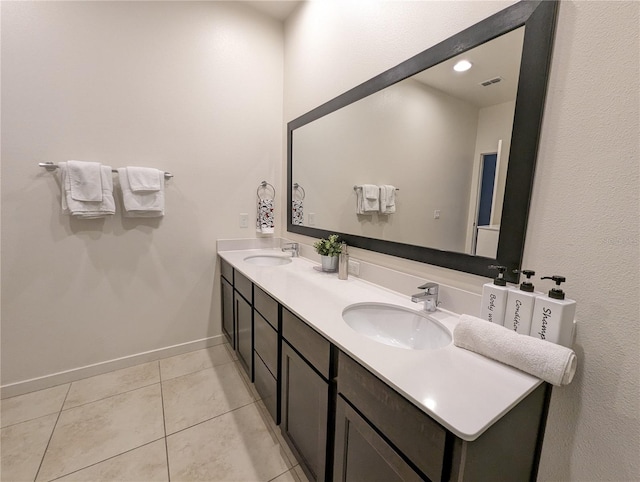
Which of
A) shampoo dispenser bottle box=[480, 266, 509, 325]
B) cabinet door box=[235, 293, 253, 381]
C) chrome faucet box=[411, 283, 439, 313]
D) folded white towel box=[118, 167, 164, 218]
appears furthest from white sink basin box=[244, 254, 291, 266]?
shampoo dispenser bottle box=[480, 266, 509, 325]

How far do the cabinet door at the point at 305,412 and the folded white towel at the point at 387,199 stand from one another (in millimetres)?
855

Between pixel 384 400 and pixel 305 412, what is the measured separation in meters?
0.55

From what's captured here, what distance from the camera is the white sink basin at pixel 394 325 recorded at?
3.67 ft

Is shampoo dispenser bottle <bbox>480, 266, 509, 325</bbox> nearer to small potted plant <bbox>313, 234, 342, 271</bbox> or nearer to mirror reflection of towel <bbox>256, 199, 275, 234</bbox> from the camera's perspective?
small potted plant <bbox>313, 234, 342, 271</bbox>

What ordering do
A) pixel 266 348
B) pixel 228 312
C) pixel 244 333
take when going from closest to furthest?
pixel 266 348
pixel 244 333
pixel 228 312

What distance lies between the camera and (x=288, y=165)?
239 cm

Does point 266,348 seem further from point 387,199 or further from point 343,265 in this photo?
point 387,199

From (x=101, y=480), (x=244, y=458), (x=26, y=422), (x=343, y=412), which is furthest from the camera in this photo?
(x=26, y=422)

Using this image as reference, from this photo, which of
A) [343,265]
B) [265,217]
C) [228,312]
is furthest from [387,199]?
[228,312]

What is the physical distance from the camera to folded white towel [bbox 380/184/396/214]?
57.6 inches

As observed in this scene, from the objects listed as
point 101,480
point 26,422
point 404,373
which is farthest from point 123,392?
point 404,373

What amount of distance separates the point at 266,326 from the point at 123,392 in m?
1.19

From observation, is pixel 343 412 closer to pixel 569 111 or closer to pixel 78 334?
pixel 569 111

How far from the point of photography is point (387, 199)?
1.49 m
